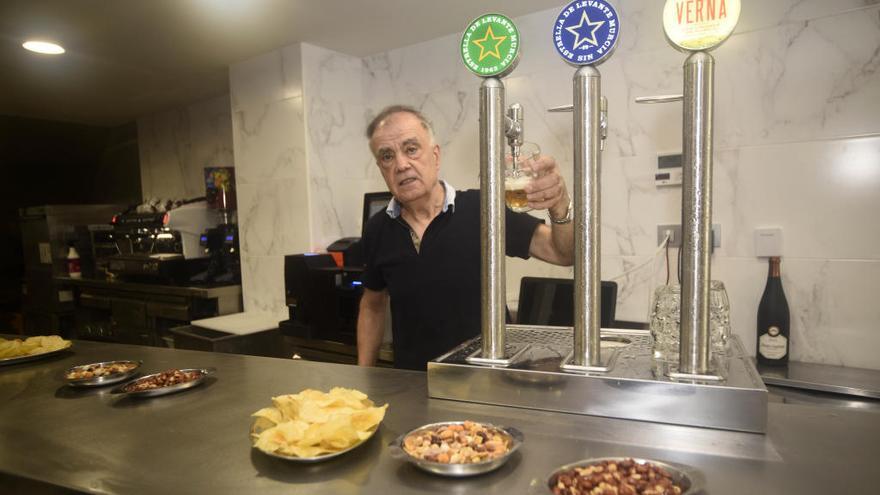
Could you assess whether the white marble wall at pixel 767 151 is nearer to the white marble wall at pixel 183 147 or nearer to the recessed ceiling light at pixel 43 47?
the recessed ceiling light at pixel 43 47

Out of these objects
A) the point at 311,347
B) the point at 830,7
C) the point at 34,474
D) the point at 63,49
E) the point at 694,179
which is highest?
the point at 63,49

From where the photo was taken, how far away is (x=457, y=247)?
1.82 m

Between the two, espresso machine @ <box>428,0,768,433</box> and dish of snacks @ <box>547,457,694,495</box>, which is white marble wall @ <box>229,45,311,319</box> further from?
dish of snacks @ <box>547,457,694,495</box>

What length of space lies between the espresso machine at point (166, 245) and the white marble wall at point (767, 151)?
7.94ft

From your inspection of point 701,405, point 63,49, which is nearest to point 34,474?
point 701,405

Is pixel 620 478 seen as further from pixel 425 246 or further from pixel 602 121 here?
pixel 425 246

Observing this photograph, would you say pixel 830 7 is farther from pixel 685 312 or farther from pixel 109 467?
pixel 109 467

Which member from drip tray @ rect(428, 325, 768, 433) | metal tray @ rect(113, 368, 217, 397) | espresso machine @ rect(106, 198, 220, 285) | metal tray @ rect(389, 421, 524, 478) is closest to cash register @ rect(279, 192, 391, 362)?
espresso machine @ rect(106, 198, 220, 285)

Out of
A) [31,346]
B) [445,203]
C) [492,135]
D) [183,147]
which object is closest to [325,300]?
[445,203]

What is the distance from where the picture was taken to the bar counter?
2.20 feet

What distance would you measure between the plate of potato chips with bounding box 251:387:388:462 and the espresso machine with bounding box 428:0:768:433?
20 cm

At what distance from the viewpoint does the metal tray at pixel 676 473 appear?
60 centimetres

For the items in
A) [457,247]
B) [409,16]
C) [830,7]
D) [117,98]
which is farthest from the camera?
[117,98]

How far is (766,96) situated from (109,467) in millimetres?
2458
